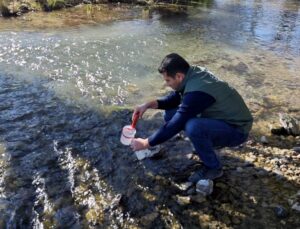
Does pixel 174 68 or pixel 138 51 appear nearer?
pixel 174 68

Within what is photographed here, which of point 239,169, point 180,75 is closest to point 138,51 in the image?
point 239,169

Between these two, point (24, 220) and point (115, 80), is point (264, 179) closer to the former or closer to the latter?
point (24, 220)

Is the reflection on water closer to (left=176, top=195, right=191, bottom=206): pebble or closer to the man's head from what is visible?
the man's head

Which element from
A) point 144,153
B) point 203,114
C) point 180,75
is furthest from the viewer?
point 144,153

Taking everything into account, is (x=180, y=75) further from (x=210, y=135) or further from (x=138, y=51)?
(x=138, y=51)

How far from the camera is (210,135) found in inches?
175

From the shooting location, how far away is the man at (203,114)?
13.7ft

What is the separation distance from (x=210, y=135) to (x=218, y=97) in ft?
1.53

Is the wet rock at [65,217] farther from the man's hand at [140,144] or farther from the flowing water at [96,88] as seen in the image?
the man's hand at [140,144]

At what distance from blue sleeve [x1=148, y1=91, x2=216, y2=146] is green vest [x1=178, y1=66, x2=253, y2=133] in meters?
0.07

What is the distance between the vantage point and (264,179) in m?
4.73

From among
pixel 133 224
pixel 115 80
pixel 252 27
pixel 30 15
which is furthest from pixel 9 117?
pixel 252 27

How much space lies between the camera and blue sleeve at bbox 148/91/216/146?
413cm

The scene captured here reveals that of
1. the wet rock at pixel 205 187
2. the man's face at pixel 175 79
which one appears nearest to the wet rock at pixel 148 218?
the wet rock at pixel 205 187
